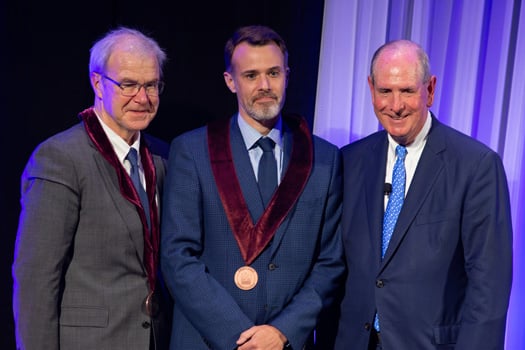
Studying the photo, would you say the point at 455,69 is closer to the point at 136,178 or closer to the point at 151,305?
the point at 136,178

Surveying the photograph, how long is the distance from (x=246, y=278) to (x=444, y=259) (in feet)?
2.37

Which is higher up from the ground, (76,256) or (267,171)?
(267,171)

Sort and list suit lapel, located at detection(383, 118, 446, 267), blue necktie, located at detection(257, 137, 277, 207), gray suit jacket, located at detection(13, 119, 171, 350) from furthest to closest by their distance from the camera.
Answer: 1. blue necktie, located at detection(257, 137, 277, 207)
2. suit lapel, located at detection(383, 118, 446, 267)
3. gray suit jacket, located at detection(13, 119, 171, 350)

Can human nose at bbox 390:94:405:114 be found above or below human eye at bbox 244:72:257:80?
below

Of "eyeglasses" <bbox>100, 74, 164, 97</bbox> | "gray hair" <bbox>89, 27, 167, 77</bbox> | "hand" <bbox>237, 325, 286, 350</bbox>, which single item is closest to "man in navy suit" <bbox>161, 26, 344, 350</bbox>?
"hand" <bbox>237, 325, 286, 350</bbox>

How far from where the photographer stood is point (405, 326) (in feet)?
8.04

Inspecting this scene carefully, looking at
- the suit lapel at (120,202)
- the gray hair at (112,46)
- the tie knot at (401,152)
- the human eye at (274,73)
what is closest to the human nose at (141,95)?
the gray hair at (112,46)

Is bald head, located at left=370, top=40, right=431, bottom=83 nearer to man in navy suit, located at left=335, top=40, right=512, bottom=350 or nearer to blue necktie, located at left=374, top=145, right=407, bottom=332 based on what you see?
man in navy suit, located at left=335, top=40, right=512, bottom=350

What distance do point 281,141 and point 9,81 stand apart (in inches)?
54.9

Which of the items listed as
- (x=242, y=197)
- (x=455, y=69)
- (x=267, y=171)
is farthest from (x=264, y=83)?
(x=455, y=69)

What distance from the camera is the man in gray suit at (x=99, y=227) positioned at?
235cm

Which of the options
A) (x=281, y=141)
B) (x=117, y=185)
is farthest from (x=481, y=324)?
(x=117, y=185)

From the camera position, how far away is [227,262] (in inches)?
97.7

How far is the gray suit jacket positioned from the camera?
7.70ft
